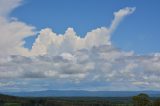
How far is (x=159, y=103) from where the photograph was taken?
18925cm

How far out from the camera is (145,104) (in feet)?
629

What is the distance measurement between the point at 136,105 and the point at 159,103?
467 inches

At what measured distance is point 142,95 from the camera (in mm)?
194500

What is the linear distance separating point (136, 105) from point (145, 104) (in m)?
4.94

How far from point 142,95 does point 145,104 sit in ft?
16.8

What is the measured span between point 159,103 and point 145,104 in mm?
6977

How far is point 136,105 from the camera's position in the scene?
194 m
